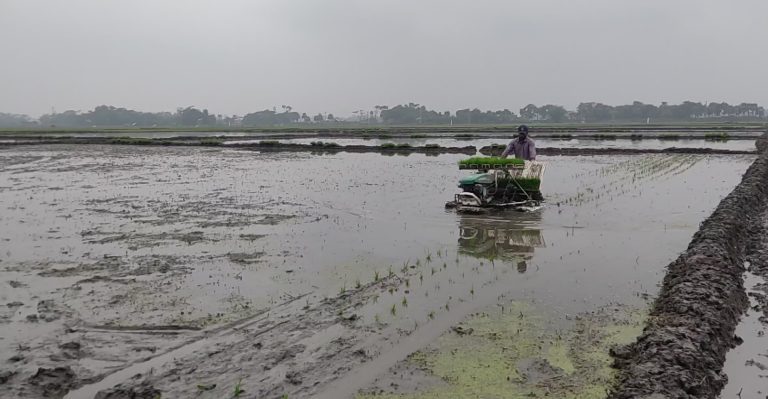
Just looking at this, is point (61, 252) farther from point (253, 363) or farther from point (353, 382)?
point (353, 382)

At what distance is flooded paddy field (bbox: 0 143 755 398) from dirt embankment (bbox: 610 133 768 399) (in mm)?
279

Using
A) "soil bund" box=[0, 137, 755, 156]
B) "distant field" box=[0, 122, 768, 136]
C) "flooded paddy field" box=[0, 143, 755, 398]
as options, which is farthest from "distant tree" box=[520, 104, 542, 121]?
"flooded paddy field" box=[0, 143, 755, 398]

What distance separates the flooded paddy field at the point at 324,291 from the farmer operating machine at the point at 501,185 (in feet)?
1.76

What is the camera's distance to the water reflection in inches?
349

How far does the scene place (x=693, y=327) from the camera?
202 inches

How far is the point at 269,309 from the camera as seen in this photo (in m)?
6.34

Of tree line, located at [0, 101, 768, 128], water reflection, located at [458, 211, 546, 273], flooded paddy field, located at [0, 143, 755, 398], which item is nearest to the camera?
flooded paddy field, located at [0, 143, 755, 398]

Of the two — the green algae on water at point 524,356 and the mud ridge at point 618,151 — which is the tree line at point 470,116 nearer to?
the mud ridge at point 618,151

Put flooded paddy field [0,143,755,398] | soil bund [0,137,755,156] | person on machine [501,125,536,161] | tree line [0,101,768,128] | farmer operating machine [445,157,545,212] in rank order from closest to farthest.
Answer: flooded paddy field [0,143,755,398] < farmer operating machine [445,157,545,212] < person on machine [501,125,536,161] < soil bund [0,137,755,156] < tree line [0,101,768,128]

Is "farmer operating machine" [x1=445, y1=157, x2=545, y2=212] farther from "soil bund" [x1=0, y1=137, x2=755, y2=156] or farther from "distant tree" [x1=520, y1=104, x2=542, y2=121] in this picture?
"distant tree" [x1=520, y1=104, x2=542, y2=121]

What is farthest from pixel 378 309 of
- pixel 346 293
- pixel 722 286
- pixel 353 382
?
pixel 722 286

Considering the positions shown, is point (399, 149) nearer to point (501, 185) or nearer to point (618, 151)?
point (618, 151)

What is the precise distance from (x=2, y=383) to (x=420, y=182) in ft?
48.8

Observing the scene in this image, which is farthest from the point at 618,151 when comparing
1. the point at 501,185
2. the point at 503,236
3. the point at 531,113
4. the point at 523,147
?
the point at 531,113
